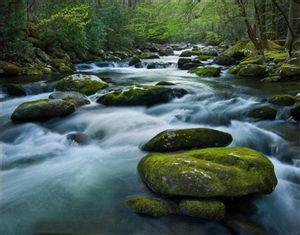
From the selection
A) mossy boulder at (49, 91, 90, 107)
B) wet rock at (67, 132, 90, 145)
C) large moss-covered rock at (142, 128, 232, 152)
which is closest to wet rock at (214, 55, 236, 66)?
mossy boulder at (49, 91, 90, 107)

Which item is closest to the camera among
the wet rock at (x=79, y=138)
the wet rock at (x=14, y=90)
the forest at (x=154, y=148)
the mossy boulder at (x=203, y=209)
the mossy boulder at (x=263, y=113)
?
the mossy boulder at (x=203, y=209)

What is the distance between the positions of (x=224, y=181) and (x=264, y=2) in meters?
18.4

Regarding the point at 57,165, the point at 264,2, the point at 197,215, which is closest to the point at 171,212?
the point at 197,215

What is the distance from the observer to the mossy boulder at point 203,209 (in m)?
4.05

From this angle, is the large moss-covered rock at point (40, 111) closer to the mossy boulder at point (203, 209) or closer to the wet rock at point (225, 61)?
the mossy boulder at point (203, 209)

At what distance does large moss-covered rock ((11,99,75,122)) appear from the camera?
817 cm

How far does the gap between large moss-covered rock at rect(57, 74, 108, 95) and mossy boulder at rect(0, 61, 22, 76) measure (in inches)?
145

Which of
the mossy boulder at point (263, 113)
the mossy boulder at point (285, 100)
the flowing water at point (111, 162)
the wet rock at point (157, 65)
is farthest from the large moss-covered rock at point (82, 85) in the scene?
the wet rock at point (157, 65)

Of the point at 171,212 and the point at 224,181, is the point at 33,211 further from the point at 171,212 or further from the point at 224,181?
the point at 224,181

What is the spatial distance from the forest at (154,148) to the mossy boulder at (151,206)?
1 cm

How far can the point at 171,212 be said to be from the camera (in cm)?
415

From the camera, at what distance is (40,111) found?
8156 mm

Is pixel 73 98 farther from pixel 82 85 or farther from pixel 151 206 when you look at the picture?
pixel 151 206

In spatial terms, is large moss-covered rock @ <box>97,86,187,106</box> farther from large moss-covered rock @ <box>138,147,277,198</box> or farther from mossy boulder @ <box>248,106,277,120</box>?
large moss-covered rock @ <box>138,147,277,198</box>
